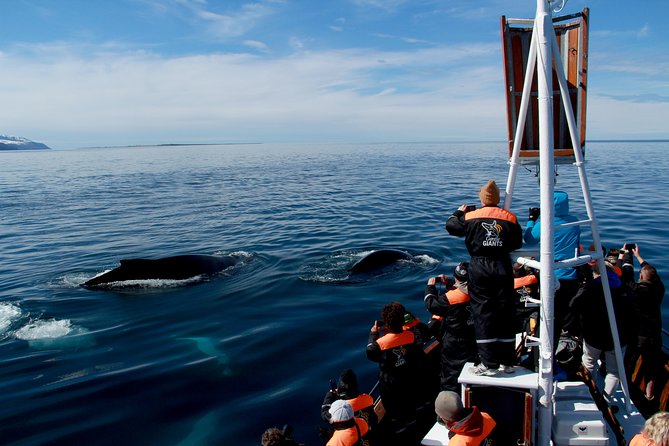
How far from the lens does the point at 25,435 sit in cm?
913

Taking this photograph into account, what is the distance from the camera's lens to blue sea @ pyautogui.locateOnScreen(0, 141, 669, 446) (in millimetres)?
9594

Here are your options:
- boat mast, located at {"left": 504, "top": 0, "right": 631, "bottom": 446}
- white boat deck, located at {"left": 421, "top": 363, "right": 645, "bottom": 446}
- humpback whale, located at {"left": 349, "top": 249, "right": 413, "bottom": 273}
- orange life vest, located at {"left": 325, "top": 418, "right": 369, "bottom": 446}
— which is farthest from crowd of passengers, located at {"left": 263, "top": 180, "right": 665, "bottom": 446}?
humpback whale, located at {"left": 349, "top": 249, "right": 413, "bottom": 273}

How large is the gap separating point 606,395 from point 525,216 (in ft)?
76.0

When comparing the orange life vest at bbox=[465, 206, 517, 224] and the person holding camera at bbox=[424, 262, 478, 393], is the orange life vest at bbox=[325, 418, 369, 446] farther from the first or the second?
the orange life vest at bbox=[465, 206, 517, 224]

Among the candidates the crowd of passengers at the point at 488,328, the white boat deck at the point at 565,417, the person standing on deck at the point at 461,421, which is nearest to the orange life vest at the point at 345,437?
the crowd of passengers at the point at 488,328

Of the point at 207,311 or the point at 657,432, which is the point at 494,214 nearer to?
the point at 657,432

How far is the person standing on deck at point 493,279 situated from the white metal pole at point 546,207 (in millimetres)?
383

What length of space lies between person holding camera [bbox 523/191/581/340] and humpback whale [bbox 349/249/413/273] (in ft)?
34.8

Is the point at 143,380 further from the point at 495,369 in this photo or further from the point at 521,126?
the point at 521,126

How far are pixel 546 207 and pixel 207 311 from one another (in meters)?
11.4

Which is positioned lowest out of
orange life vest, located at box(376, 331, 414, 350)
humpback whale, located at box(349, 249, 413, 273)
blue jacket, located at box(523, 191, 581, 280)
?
humpback whale, located at box(349, 249, 413, 273)

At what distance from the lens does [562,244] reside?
723 centimetres

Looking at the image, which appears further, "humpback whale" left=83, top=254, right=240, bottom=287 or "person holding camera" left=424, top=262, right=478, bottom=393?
"humpback whale" left=83, top=254, right=240, bottom=287

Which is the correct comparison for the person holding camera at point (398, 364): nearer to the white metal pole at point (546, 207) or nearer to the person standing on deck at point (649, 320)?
the white metal pole at point (546, 207)
